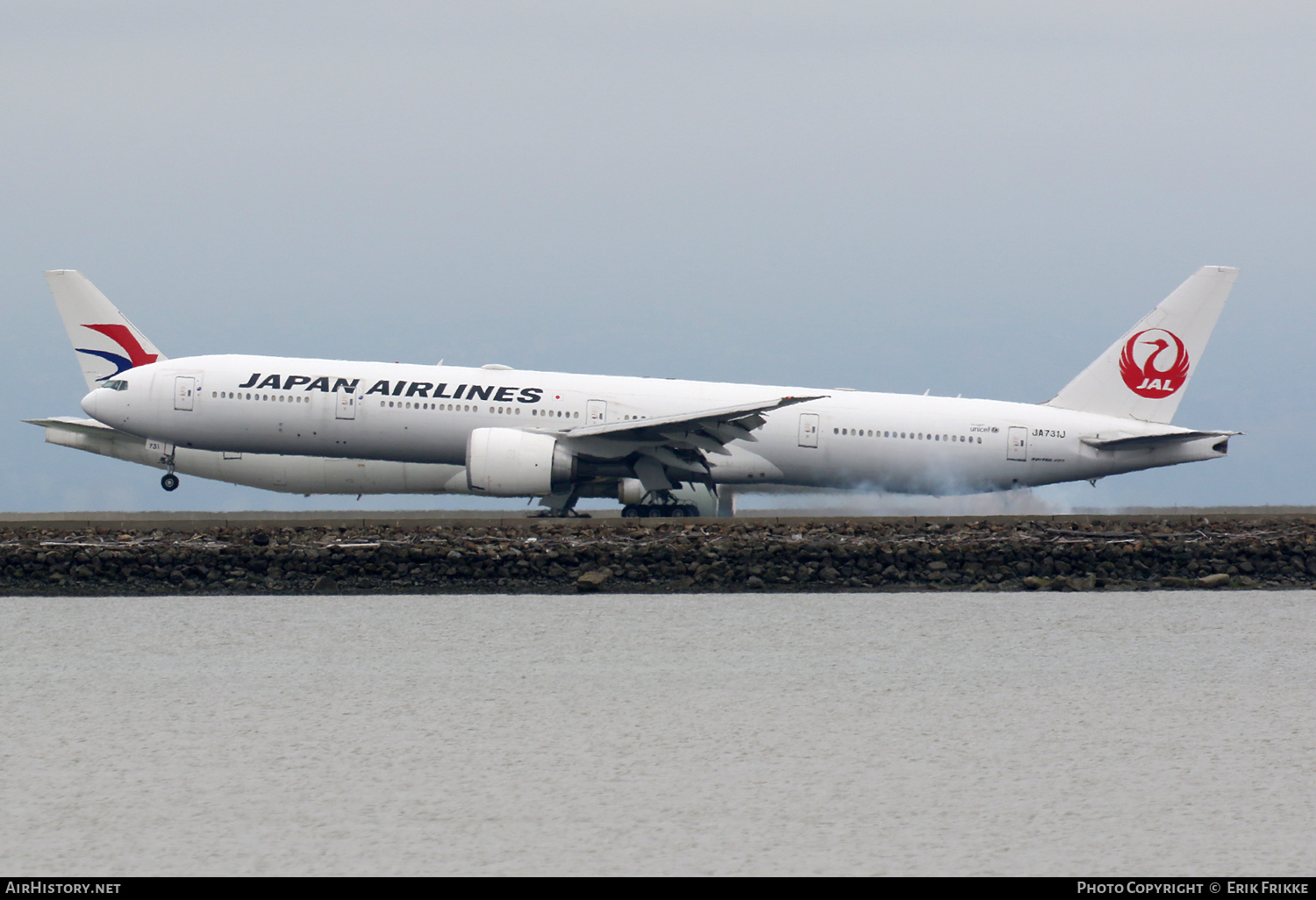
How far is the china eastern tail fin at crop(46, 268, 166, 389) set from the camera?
3984 cm

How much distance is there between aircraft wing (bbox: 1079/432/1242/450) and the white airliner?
0.19ft

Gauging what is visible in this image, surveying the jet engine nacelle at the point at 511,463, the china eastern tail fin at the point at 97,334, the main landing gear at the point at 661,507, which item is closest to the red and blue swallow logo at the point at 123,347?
the china eastern tail fin at the point at 97,334

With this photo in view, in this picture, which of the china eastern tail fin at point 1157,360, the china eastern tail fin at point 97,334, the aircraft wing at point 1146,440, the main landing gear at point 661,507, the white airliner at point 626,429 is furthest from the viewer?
the china eastern tail fin at point 97,334

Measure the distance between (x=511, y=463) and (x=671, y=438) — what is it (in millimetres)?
3695

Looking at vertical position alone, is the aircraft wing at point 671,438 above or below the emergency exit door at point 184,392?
below

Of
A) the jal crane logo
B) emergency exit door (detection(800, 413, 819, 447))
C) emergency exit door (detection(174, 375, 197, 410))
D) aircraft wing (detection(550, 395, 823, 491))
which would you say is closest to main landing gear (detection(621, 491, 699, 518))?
aircraft wing (detection(550, 395, 823, 491))

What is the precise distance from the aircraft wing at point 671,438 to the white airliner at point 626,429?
0.05m

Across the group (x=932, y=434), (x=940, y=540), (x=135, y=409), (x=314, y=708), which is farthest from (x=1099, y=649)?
(x=135, y=409)

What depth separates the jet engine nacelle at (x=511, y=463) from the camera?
28234mm

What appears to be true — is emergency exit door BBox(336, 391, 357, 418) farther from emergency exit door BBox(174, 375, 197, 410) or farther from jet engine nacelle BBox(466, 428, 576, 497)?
emergency exit door BBox(174, 375, 197, 410)

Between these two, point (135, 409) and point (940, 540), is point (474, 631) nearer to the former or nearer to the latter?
point (940, 540)

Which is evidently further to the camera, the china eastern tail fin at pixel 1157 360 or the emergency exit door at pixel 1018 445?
the china eastern tail fin at pixel 1157 360

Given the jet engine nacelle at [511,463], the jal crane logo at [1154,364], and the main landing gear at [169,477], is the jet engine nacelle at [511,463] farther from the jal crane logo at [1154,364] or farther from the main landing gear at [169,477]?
the jal crane logo at [1154,364]

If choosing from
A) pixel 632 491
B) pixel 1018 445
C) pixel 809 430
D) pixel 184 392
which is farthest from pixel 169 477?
pixel 1018 445
